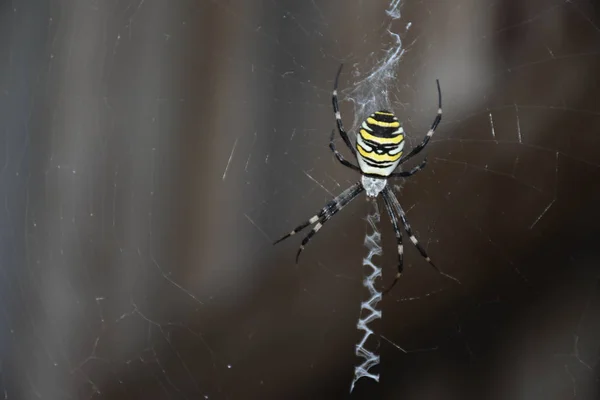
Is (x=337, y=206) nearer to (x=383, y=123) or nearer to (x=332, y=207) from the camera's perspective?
(x=332, y=207)

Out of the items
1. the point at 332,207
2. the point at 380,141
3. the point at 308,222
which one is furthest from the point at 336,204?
the point at 380,141

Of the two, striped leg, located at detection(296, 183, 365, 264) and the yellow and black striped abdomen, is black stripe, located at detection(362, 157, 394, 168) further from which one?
striped leg, located at detection(296, 183, 365, 264)

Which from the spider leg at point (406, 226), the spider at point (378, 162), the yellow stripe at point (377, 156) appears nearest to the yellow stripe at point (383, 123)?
the spider at point (378, 162)

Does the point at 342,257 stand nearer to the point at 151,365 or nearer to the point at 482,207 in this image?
the point at 482,207

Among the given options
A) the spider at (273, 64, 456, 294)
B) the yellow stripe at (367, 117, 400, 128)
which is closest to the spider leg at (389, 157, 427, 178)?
the spider at (273, 64, 456, 294)

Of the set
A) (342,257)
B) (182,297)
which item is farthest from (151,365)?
(342,257)

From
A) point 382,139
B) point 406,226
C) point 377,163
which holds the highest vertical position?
point 382,139

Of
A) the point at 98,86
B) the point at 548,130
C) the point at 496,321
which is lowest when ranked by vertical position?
the point at 496,321
